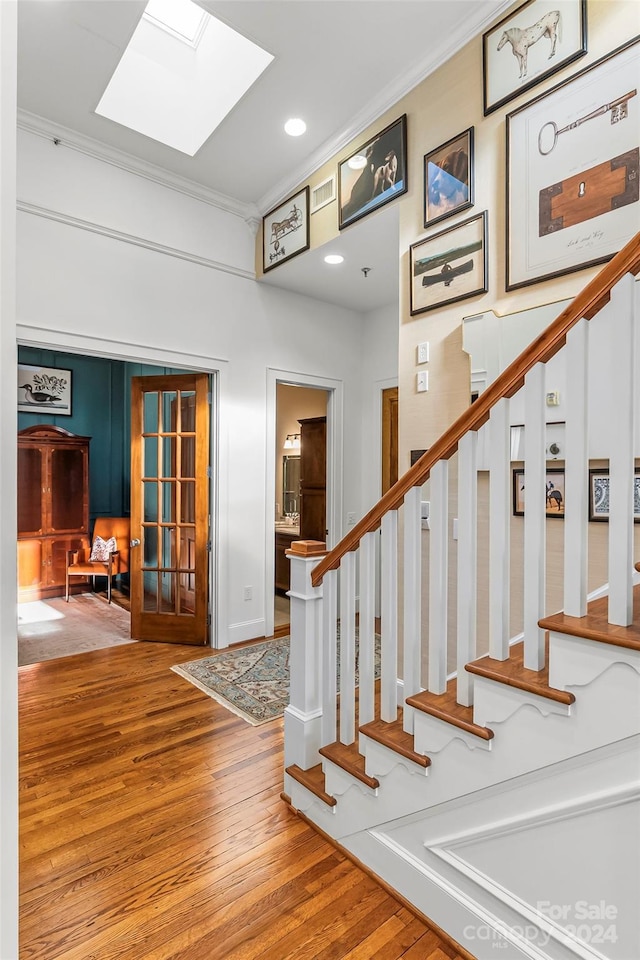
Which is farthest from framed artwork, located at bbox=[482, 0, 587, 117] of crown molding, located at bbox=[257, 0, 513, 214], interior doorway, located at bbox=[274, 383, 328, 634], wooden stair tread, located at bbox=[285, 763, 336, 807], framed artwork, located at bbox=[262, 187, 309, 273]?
wooden stair tread, located at bbox=[285, 763, 336, 807]

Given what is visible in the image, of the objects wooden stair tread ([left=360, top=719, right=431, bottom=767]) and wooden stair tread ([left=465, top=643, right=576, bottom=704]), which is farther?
wooden stair tread ([left=360, top=719, right=431, bottom=767])

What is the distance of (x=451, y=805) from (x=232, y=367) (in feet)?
11.0

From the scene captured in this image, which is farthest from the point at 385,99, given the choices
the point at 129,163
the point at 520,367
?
the point at 520,367

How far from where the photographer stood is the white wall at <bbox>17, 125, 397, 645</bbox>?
3158mm

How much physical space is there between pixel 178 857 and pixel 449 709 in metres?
1.16

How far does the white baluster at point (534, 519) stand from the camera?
1333 mm

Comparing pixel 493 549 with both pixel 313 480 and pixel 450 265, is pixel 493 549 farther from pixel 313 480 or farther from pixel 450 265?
pixel 313 480

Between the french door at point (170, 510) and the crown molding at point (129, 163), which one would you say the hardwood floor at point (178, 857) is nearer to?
the french door at point (170, 510)

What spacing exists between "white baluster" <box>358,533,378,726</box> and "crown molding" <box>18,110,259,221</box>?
323cm

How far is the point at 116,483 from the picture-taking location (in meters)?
6.47

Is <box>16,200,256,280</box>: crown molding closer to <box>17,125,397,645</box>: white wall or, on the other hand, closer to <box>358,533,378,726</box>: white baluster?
<box>17,125,397,645</box>: white wall

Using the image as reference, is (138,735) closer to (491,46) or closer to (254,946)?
(254,946)

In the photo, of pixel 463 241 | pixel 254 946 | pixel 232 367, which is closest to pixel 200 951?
pixel 254 946

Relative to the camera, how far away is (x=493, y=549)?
142 cm
